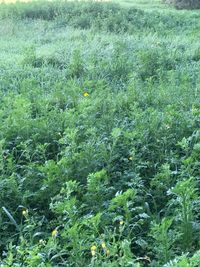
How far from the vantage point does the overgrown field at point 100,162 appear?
298 cm

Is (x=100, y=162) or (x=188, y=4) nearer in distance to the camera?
(x=100, y=162)

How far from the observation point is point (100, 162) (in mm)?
4078

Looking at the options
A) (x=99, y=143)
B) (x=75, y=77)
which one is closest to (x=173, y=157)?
(x=99, y=143)

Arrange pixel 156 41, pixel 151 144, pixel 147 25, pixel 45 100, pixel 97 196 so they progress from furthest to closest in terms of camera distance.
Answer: pixel 147 25 → pixel 156 41 → pixel 45 100 → pixel 151 144 → pixel 97 196

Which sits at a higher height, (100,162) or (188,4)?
(100,162)

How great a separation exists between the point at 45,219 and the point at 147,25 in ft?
33.8

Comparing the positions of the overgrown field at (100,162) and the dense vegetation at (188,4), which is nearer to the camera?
the overgrown field at (100,162)

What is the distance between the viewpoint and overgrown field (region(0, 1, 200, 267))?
298cm

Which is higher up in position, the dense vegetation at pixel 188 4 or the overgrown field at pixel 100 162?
the overgrown field at pixel 100 162

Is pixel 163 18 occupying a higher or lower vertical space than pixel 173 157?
lower

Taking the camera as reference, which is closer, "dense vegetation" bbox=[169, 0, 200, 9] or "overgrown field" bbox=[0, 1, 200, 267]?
"overgrown field" bbox=[0, 1, 200, 267]

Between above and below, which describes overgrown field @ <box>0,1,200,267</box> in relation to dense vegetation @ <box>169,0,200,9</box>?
above

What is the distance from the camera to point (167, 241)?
284cm

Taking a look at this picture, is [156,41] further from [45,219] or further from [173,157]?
[45,219]
